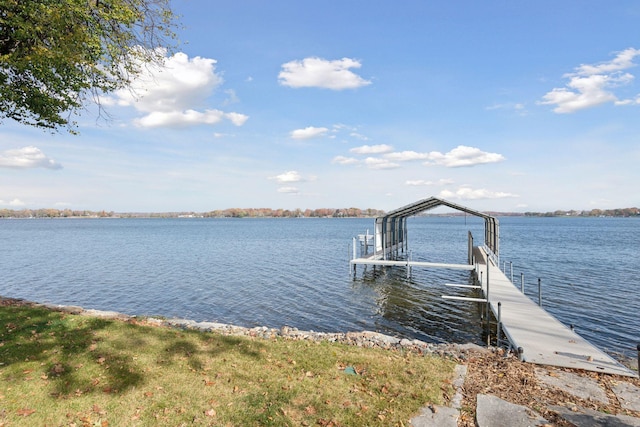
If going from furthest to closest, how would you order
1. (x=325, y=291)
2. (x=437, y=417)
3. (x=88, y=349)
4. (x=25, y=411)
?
(x=325, y=291), (x=88, y=349), (x=437, y=417), (x=25, y=411)

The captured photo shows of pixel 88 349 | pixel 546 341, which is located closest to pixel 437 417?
pixel 546 341

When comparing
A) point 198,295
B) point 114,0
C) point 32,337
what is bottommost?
point 198,295

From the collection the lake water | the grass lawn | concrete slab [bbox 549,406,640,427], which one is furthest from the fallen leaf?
the lake water

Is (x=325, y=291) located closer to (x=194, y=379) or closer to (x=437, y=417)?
(x=194, y=379)

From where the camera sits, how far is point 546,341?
11.1 metres

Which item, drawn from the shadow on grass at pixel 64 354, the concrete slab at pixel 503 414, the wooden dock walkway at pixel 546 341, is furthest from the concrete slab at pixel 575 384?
the shadow on grass at pixel 64 354

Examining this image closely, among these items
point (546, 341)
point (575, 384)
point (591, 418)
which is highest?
point (591, 418)

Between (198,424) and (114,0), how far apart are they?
9.37 meters

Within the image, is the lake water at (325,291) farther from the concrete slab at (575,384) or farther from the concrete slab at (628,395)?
the concrete slab at (628,395)

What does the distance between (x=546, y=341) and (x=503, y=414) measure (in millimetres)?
6228

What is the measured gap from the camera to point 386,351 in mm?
9672

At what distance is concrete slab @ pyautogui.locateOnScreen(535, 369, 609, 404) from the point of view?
23.9ft

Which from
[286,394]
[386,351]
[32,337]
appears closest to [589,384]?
[386,351]

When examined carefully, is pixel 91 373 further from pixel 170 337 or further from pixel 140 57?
pixel 140 57
